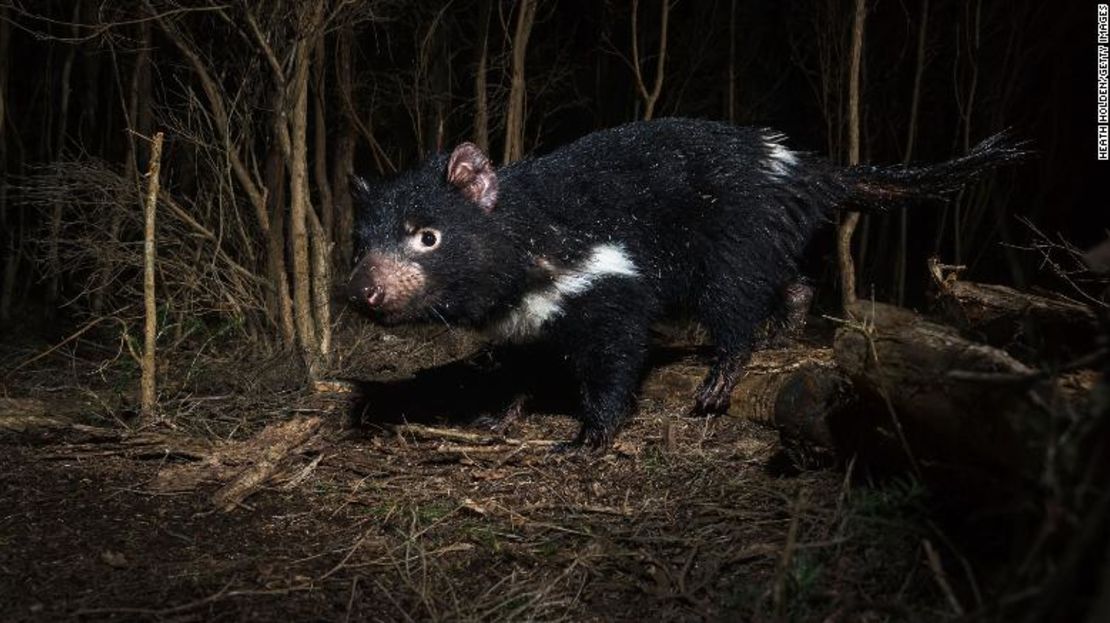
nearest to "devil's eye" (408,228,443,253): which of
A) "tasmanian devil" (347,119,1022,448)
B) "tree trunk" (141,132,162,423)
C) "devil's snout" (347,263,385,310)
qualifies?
"tasmanian devil" (347,119,1022,448)

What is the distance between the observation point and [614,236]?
5.02 meters

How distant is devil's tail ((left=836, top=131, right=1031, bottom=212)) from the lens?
202 inches

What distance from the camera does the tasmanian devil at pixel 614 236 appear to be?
470 centimetres

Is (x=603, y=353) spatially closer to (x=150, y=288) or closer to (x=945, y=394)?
(x=945, y=394)

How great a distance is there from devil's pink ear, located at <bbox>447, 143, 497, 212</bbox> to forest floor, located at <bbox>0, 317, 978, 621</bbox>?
123 cm

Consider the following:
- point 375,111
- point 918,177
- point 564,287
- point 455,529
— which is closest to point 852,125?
point 918,177

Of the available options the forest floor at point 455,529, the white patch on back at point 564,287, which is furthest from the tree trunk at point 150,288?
the white patch on back at point 564,287

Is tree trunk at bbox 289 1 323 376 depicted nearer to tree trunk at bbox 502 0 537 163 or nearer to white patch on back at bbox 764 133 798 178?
tree trunk at bbox 502 0 537 163

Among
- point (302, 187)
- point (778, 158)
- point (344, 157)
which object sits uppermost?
point (344, 157)

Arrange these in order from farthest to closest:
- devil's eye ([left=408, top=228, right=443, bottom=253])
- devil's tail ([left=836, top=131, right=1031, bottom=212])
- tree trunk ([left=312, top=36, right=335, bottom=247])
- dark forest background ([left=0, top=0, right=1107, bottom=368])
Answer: tree trunk ([left=312, top=36, right=335, bottom=247])
dark forest background ([left=0, top=0, right=1107, bottom=368])
devil's tail ([left=836, top=131, right=1031, bottom=212])
devil's eye ([left=408, top=228, right=443, bottom=253])

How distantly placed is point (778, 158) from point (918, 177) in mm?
789

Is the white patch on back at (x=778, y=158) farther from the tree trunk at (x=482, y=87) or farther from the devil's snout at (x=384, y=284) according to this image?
the tree trunk at (x=482, y=87)

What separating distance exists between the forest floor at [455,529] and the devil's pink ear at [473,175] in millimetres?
1232

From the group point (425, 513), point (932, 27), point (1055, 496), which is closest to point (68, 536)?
point (425, 513)
